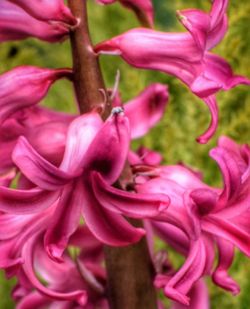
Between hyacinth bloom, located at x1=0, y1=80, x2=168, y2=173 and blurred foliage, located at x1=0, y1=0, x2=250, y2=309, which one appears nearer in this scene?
hyacinth bloom, located at x1=0, y1=80, x2=168, y2=173

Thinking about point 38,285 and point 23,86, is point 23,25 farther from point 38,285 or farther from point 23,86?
point 38,285

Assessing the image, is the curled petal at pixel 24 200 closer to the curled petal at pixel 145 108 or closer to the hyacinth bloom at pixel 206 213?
the hyacinth bloom at pixel 206 213

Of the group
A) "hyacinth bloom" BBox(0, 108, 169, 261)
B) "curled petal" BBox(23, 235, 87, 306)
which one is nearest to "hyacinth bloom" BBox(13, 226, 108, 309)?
"curled petal" BBox(23, 235, 87, 306)

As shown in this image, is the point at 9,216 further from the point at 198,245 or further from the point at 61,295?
the point at 198,245

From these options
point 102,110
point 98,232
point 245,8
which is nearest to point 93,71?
point 102,110

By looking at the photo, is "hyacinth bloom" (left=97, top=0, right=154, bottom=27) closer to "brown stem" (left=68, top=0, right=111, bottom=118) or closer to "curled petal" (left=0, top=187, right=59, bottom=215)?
"brown stem" (left=68, top=0, right=111, bottom=118)

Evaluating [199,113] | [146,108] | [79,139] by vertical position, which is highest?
[79,139]

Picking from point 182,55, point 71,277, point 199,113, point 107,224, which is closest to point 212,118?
point 182,55
